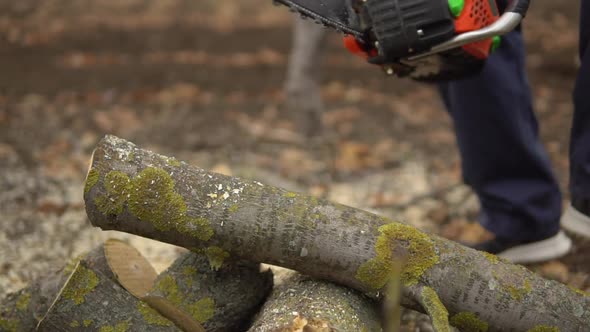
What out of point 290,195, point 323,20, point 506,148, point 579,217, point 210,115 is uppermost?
point 323,20

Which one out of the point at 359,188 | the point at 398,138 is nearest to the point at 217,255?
the point at 359,188

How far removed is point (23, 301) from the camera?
6.22ft

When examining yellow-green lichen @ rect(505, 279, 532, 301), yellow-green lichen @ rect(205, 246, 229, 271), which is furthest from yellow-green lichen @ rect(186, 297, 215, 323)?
yellow-green lichen @ rect(505, 279, 532, 301)

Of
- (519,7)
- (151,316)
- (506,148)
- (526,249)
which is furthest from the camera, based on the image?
(526,249)

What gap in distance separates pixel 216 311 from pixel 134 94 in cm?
367

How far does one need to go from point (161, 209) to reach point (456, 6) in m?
0.92

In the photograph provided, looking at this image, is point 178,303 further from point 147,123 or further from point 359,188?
point 147,123

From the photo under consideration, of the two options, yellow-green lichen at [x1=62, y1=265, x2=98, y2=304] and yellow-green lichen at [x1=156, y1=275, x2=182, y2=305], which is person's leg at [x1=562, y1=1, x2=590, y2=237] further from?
yellow-green lichen at [x1=62, y1=265, x2=98, y2=304]

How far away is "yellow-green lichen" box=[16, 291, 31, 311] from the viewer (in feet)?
6.18

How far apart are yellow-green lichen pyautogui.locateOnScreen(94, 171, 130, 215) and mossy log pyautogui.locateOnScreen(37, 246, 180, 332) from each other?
0.60 ft

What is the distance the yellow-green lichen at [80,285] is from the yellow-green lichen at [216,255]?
30cm

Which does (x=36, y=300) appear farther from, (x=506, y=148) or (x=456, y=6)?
(x=506, y=148)

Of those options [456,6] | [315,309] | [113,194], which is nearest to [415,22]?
[456,6]

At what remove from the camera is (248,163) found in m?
4.00
